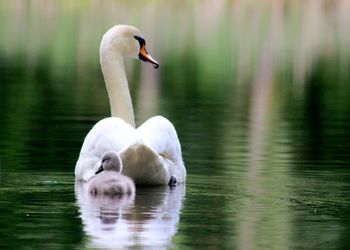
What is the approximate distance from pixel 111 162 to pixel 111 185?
25 centimetres

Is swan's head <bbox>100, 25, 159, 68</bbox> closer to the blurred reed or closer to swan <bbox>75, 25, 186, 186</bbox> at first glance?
swan <bbox>75, 25, 186, 186</bbox>

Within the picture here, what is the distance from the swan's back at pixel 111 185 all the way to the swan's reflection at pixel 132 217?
0.05 metres

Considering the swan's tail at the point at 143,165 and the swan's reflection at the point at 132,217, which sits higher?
the swan's tail at the point at 143,165

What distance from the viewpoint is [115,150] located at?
1209 cm

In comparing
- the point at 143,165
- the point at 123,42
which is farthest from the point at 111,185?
the point at 123,42

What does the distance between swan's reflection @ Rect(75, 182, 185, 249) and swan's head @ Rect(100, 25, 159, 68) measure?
2131 millimetres

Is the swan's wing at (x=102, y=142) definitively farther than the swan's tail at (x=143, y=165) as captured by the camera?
Yes

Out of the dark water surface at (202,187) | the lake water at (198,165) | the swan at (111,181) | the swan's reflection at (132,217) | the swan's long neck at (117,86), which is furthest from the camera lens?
the swan's long neck at (117,86)

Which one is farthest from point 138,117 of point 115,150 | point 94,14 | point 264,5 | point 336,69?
point 264,5

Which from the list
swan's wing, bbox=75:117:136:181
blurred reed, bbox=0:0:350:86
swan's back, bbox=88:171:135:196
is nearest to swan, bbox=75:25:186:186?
swan's wing, bbox=75:117:136:181

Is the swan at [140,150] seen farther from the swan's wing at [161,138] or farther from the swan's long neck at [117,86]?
the swan's long neck at [117,86]

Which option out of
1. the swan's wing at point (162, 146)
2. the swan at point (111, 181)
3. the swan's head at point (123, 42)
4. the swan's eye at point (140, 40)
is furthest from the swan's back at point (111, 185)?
the swan's eye at point (140, 40)

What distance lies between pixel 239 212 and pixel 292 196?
1.09m

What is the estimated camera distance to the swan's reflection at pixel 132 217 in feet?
30.9
